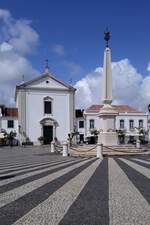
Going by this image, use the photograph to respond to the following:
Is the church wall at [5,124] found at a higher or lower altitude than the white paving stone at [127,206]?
higher

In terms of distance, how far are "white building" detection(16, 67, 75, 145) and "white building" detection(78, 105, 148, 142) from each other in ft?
25.7

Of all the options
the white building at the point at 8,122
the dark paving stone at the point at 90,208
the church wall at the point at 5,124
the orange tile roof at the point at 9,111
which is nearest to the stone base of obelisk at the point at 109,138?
the dark paving stone at the point at 90,208

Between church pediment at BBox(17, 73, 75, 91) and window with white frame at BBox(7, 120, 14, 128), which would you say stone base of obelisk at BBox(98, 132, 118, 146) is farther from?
window with white frame at BBox(7, 120, 14, 128)

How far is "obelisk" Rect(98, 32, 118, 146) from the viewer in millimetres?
28375

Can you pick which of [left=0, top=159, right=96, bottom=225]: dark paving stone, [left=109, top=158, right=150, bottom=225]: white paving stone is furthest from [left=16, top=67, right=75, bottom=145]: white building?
[left=109, top=158, right=150, bottom=225]: white paving stone

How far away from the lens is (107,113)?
28641mm

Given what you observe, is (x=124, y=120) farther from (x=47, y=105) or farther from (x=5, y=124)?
(x=5, y=124)

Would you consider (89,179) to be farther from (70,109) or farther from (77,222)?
(70,109)

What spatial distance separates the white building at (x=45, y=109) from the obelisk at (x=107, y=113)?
1349 inches

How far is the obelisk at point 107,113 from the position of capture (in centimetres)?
2838

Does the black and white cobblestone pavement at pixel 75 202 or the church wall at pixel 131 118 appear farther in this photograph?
the church wall at pixel 131 118

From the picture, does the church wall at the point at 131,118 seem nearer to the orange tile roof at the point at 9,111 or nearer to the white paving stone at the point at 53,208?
the orange tile roof at the point at 9,111

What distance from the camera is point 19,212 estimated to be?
20.5 feet

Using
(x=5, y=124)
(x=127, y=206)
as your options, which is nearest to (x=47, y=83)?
(x=5, y=124)
